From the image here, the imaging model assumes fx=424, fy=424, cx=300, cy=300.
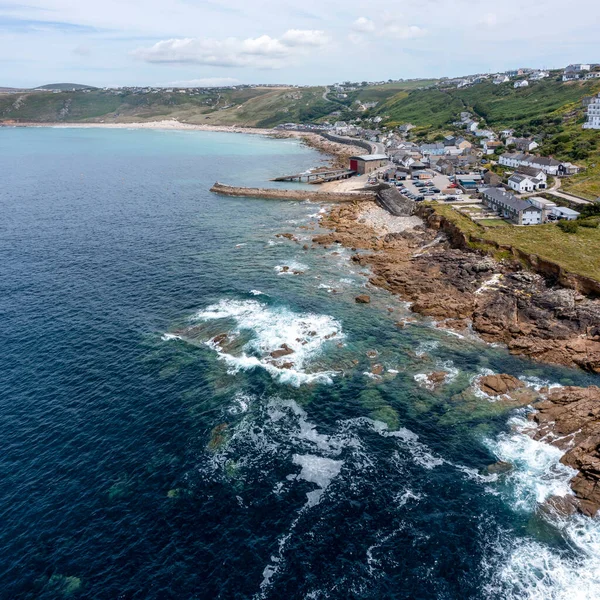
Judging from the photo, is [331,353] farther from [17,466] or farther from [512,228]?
[512,228]

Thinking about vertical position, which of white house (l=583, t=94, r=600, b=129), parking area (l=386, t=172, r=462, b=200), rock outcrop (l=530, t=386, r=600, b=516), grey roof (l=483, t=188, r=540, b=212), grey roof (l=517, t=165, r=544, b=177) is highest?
white house (l=583, t=94, r=600, b=129)

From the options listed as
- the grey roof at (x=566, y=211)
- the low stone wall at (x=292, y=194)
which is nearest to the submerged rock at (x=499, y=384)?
the grey roof at (x=566, y=211)

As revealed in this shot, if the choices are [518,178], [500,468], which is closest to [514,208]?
[518,178]

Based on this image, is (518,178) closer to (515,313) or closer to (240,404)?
(515,313)

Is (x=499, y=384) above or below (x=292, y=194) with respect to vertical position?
below

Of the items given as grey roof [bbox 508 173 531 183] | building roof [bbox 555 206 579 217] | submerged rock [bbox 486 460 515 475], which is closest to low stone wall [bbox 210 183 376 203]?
grey roof [bbox 508 173 531 183]

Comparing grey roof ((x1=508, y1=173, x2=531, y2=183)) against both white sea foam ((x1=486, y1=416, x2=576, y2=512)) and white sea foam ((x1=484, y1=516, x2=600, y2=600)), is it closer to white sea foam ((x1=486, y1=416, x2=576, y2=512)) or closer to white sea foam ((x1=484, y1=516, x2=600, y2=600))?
white sea foam ((x1=486, y1=416, x2=576, y2=512))

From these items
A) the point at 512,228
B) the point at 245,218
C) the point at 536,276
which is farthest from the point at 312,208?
the point at 536,276
